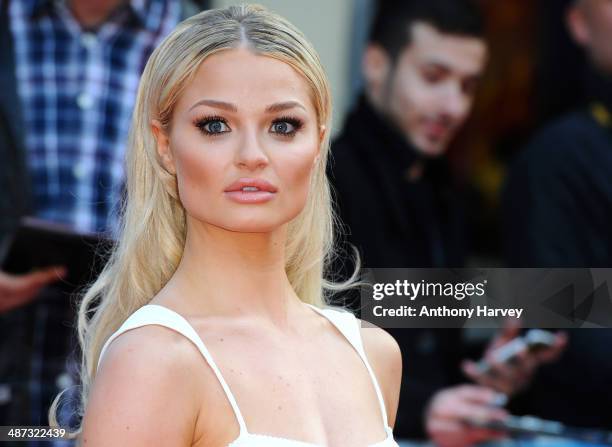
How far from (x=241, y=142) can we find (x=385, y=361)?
0.60 meters

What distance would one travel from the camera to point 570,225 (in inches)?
161

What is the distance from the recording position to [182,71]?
6.87ft

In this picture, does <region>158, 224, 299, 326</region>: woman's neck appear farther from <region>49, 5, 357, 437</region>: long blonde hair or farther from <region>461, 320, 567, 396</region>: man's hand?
<region>461, 320, 567, 396</region>: man's hand

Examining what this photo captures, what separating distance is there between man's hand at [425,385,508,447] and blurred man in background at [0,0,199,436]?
116 centimetres

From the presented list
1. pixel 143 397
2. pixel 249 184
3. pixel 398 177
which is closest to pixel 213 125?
pixel 249 184

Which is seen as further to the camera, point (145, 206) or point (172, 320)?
point (145, 206)

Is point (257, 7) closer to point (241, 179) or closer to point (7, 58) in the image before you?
point (241, 179)

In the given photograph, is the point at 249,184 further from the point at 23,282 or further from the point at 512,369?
the point at 512,369

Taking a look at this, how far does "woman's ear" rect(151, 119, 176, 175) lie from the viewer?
2.18m

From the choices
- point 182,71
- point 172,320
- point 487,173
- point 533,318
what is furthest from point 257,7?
point 487,173

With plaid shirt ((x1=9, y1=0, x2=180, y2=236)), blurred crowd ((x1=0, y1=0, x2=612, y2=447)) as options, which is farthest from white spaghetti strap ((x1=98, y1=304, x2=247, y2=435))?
plaid shirt ((x1=9, y1=0, x2=180, y2=236))

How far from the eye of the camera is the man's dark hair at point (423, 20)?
13.8 ft

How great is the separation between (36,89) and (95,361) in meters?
1.61

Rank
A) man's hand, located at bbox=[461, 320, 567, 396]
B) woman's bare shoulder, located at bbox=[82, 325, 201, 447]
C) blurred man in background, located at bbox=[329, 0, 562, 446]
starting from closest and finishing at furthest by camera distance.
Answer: woman's bare shoulder, located at bbox=[82, 325, 201, 447]
blurred man in background, located at bbox=[329, 0, 562, 446]
man's hand, located at bbox=[461, 320, 567, 396]
